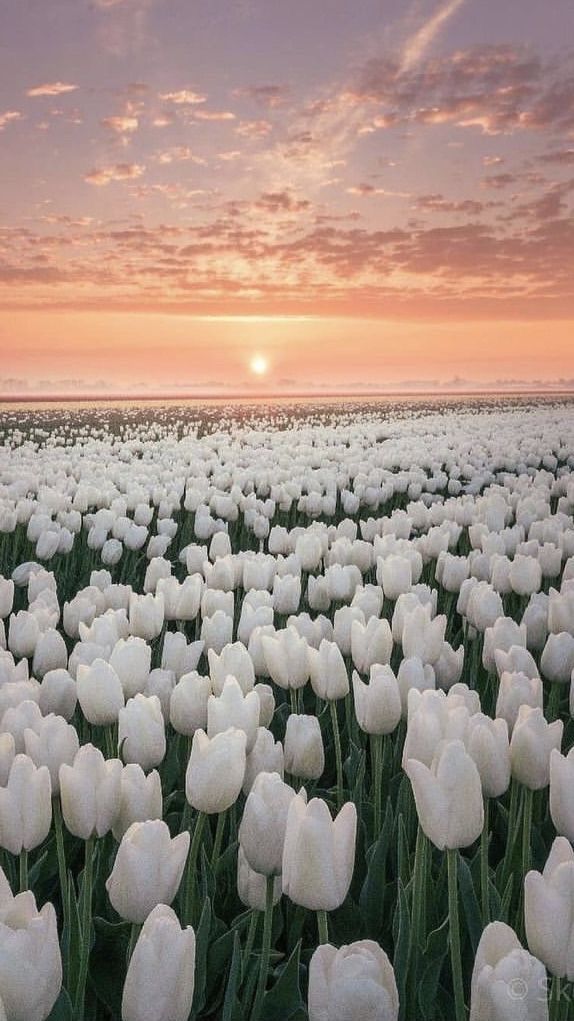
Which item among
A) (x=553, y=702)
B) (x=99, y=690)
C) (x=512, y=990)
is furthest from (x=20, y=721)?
(x=553, y=702)

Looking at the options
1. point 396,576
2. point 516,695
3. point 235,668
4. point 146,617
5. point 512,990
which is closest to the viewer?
point 512,990

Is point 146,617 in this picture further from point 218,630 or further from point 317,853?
point 317,853

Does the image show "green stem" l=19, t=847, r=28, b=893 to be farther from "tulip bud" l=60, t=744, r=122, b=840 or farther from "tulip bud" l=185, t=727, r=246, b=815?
"tulip bud" l=185, t=727, r=246, b=815

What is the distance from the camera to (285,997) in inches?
74.9

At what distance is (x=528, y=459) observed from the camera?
14.1 meters

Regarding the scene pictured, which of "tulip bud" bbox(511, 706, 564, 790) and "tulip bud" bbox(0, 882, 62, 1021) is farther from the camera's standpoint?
"tulip bud" bbox(511, 706, 564, 790)

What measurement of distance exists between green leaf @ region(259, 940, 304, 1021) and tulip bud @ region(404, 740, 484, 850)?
408 mm

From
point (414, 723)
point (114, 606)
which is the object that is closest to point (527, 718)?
point (414, 723)

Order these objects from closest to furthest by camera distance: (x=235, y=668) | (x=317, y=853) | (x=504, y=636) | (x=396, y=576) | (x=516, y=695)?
(x=317, y=853), (x=516, y=695), (x=235, y=668), (x=504, y=636), (x=396, y=576)

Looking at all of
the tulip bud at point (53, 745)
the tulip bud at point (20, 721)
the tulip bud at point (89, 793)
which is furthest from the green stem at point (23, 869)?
the tulip bud at point (20, 721)

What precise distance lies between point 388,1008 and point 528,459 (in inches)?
525

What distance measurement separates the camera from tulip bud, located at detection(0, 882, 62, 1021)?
1343 mm

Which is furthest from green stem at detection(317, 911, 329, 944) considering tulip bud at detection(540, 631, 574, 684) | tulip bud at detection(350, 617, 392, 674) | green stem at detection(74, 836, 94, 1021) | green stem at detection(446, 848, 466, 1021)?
tulip bud at detection(540, 631, 574, 684)

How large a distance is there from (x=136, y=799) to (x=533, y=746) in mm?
965
